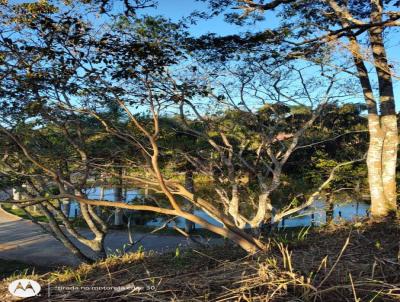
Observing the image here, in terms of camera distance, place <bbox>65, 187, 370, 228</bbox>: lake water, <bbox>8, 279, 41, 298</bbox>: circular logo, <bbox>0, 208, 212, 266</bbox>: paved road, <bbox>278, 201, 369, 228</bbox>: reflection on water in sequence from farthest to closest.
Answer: <bbox>0, 208, 212, 266</bbox>: paved road, <bbox>65, 187, 370, 228</bbox>: lake water, <bbox>278, 201, 369, 228</bbox>: reflection on water, <bbox>8, 279, 41, 298</bbox>: circular logo

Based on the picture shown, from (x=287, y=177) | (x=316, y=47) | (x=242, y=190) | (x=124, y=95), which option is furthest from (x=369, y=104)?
(x=287, y=177)

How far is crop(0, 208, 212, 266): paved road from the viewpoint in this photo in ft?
53.7

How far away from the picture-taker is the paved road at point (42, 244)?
1636 centimetres

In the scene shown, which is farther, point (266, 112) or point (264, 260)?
point (266, 112)

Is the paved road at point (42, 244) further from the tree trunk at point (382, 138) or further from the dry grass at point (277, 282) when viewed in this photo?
the dry grass at point (277, 282)

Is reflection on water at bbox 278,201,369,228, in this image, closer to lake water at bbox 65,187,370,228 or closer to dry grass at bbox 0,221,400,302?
lake water at bbox 65,187,370,228

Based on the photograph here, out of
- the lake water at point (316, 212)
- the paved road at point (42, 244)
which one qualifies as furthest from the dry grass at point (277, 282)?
the paved road at point (42, 244)

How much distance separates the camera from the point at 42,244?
19344mm

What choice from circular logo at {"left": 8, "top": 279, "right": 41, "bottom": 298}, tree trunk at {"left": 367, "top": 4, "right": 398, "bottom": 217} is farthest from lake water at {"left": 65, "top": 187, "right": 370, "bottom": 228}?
circular logo at {"left": 8, "top": 279, "right": 41, "bottom": 298}

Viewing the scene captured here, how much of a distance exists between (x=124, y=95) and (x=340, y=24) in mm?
4195

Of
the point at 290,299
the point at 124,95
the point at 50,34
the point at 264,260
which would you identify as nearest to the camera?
the point at 290,299

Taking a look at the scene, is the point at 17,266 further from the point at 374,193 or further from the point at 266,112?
the point at 374,193

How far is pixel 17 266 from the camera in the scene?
1489 centimetres

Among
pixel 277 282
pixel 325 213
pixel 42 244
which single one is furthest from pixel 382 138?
pixel 42 244
